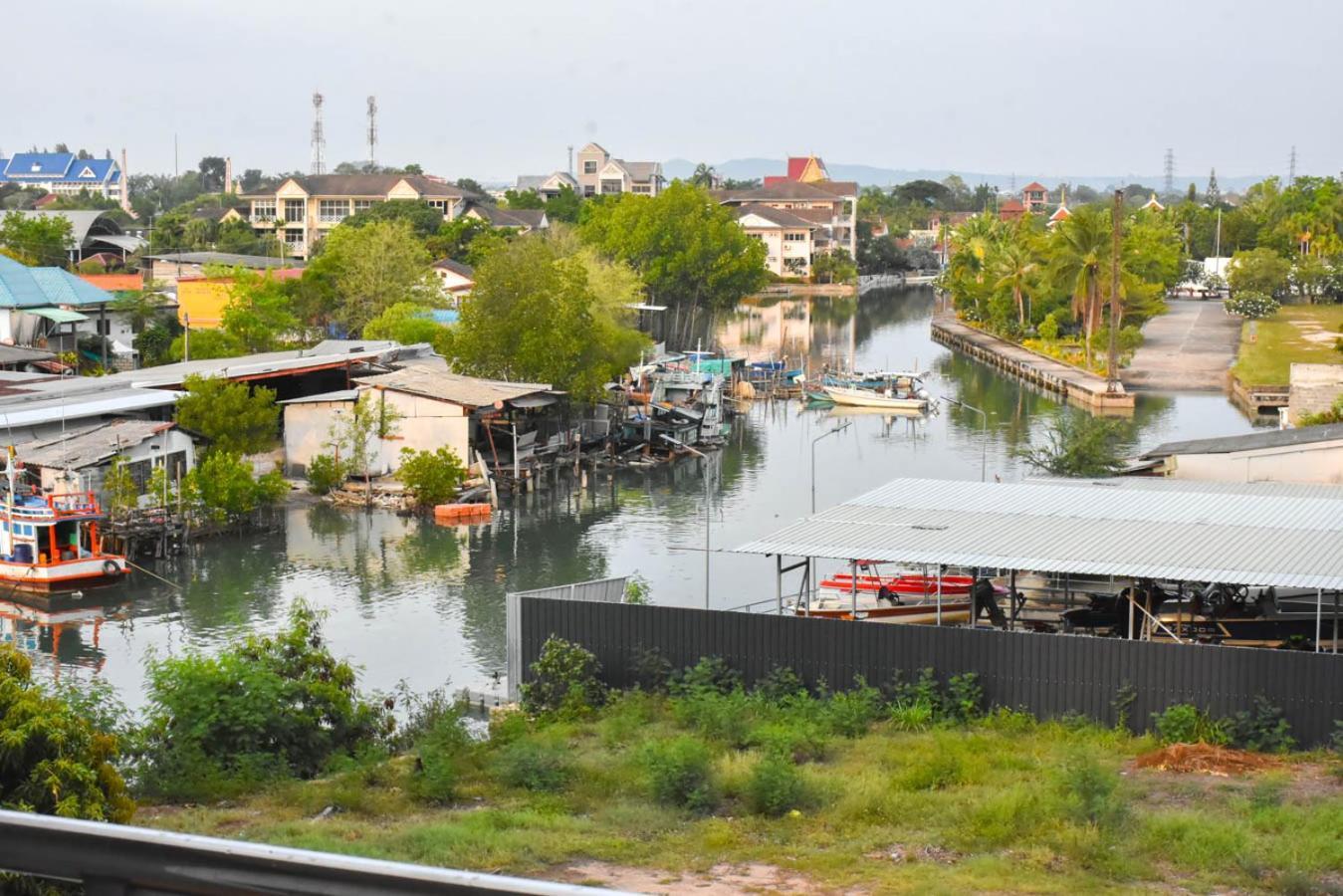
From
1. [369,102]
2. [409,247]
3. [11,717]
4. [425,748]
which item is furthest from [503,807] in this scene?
[369,102]

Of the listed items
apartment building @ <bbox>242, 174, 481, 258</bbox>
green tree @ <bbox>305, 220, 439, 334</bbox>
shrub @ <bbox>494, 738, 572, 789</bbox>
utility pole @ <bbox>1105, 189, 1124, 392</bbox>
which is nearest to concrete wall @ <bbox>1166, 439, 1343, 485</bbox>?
shrub @ <bbox>494, 738, 572, 789</bbox>

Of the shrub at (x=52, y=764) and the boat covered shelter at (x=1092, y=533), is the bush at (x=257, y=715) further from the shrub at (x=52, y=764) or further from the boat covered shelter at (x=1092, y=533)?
the boat covered shelter at (x=1092, y=533)

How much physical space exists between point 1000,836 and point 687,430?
1391 inches

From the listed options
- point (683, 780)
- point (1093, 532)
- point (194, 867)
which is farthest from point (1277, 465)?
point (194, 867)

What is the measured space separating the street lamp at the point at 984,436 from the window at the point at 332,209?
2030 inches

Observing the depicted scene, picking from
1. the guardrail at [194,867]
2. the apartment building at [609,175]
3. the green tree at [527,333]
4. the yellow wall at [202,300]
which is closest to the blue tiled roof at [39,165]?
the apartment building at [609,175]

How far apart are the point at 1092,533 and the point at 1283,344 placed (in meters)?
50.3

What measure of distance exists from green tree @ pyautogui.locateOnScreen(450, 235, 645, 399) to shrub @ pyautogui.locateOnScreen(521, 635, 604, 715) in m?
25.4

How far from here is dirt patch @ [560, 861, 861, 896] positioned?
9.81 m

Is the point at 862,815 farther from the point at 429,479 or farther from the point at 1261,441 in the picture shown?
the point at 429,479

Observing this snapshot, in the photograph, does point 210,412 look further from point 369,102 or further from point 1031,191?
point 1031,191

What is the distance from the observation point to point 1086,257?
61.8 m

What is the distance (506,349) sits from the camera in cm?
4278

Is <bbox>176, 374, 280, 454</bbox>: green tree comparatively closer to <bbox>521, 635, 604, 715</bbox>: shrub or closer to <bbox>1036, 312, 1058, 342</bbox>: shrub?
<bbox>521, 635, 604, 715</bbox>: shrub
